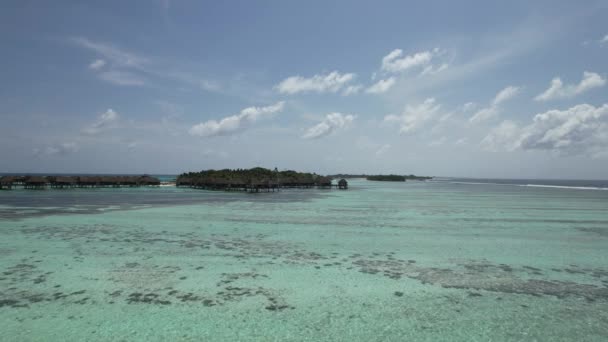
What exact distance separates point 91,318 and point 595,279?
9.06 metres

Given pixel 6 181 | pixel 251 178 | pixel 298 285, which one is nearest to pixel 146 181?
pixel 6 181

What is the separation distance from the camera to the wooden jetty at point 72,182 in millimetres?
38906

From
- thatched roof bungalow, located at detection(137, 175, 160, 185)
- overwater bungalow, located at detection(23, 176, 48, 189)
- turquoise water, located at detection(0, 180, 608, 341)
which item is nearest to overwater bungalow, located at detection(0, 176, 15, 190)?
overwater bungalow, located at detection(23, 176, 48, 189)

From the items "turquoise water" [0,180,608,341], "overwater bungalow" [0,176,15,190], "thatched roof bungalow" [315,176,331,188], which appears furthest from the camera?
"thatched roof bungalow" [315,176,331,188]

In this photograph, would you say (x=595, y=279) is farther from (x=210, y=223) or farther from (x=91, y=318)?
(x=210, y=223)

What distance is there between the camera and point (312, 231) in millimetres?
11633

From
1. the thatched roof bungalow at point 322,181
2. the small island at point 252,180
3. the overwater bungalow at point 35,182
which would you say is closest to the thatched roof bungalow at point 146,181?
the small island at point 252,180

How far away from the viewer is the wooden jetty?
38.9 m

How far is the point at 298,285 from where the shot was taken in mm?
5957

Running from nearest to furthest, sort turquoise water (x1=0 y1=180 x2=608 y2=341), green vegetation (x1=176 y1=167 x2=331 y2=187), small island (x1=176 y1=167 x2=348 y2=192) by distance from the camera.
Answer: turquoise water (x1=0 y1=180 x2=608 y2=341), small island (x1=176 y1=167 x2=348 y2=192), green vegetation (x1=176 y1=167 x2=331 y2=187)

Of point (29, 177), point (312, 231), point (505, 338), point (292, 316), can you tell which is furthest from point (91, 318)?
point (29, 177)

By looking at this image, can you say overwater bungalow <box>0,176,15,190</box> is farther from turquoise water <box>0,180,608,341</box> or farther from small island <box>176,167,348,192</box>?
turquoise water <box>0,180,608,341</box>

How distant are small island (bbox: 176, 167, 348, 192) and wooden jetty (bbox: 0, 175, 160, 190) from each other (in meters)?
6.13

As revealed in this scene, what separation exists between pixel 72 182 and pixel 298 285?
47.6 m
